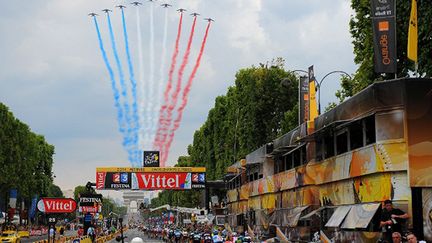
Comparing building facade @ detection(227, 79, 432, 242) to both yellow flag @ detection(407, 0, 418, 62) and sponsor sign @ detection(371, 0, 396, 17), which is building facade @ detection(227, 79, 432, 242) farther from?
sponsor sign @ detection(371, 0, 396, 17)

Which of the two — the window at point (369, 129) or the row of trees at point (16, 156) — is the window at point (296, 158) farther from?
the row of trees at point (16, 156)

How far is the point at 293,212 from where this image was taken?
31.0 meters

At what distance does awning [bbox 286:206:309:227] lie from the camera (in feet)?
97.1

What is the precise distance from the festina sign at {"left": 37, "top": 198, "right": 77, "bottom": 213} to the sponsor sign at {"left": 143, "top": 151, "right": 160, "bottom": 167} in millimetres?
35782

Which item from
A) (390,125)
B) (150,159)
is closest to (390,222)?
(390,125)

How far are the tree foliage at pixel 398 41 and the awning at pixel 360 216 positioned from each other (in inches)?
453

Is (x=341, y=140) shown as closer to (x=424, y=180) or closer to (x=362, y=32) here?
(x=424, y=180)

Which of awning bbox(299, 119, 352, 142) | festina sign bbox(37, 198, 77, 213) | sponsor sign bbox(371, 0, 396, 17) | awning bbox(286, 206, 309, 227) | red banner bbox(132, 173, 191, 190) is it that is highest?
sponsor sign bbox(371, 0, 396, 17)

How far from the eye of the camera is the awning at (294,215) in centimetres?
2959

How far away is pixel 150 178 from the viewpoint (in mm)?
63438

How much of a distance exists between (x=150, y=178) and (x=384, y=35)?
144 feet

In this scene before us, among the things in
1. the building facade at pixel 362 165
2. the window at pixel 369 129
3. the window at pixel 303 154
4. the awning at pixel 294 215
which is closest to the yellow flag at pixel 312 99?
the building facade at pixel 362 165

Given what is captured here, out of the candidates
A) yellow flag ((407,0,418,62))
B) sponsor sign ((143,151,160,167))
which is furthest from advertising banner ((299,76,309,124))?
sponsor sign ((143,151,160,167))

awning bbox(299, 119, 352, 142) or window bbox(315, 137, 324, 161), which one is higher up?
awning bbox(299, 119, 352, 142)
